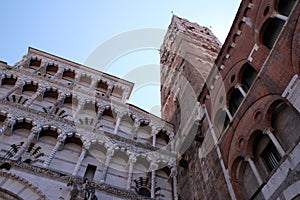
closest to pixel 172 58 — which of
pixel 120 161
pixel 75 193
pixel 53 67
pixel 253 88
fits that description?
pixel 53 67

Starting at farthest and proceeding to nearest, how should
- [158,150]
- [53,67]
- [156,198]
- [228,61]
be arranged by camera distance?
[53,67] < [158,150] < [228,61] < [156,198]

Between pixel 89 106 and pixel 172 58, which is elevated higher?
pixel 172 58

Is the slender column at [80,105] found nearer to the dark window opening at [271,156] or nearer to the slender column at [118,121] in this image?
the slender column at [118,121]

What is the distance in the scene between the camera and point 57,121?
10.8 metres

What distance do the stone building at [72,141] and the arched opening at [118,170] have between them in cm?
4

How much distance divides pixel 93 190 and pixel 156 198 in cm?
268

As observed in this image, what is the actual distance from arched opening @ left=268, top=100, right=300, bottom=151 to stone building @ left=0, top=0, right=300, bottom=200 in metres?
0.03

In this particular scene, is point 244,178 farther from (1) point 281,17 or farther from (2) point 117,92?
(2) point 117,92

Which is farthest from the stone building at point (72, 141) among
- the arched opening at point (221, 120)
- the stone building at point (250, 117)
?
the arched opening at point (221, 120)

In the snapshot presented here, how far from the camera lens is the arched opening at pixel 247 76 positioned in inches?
337

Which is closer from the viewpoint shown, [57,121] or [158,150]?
[57,121]

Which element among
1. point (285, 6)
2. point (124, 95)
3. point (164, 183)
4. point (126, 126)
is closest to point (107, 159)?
point (164, 183)

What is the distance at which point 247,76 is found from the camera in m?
8.90

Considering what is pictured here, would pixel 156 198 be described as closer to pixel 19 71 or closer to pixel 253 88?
pixel 253 88
